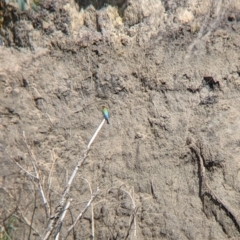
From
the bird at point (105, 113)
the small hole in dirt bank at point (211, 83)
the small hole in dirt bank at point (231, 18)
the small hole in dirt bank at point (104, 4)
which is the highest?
the small hole in dirt bank at point (104, 4)

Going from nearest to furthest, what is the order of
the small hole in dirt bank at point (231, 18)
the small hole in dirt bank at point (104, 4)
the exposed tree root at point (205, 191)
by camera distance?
the exposed tree root at point (205, 191), the small hole in dirt bank at point (231, 18), the small hole in dirt bank at point (104, 4)

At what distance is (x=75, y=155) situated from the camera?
4.31 m

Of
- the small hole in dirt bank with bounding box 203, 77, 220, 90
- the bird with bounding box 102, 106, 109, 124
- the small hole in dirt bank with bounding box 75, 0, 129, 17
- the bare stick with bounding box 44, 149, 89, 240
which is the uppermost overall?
the small hole in dirt bank with bounding box 75, 0, 129, 17

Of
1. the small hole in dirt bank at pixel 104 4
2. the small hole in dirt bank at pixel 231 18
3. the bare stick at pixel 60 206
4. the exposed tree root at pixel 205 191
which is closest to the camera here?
the bare stick at pixel 60 206

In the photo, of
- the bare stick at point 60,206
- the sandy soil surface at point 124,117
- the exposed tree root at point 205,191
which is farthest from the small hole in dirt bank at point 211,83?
the bare stick at point 60,206

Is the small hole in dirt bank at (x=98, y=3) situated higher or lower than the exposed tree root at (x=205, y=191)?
higher

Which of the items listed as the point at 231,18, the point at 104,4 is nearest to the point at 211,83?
the point at 231,18

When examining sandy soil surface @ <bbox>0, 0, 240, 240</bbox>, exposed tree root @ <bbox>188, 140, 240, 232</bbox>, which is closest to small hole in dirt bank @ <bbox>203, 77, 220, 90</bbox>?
sandy soil surface @ <bbox>0, 0, 240, 240</bbox>

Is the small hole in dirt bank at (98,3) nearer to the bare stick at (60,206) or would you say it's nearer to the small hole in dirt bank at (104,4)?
the small hole in dirt bank at (104,4)

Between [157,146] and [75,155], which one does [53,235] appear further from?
[157,146]

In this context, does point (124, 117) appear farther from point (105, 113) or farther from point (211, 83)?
point (211, 83)

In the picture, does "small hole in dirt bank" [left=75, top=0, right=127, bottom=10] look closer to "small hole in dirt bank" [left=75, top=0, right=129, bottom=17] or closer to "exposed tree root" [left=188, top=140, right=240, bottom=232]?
"small hole in dirt bank" [left=75, top=0, right=129, bottom=17]

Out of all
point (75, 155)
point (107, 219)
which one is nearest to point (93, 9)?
point (75, 155)

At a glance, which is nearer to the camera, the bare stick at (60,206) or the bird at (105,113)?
the bare stick at (60,206)
